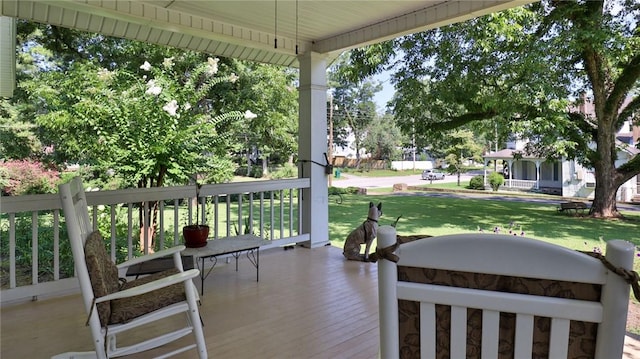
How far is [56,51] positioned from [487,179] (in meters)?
14.0

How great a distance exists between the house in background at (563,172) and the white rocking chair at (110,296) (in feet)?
29.4

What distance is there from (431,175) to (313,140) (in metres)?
12.8

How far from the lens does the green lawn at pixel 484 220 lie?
696 centimetres

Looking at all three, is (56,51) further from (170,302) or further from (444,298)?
(444,298)

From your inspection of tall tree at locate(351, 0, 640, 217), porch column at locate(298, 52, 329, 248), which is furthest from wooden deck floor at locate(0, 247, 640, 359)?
tall tree at locate(351, 0, 640, 217)

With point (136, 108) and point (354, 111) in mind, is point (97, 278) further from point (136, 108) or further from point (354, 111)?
point (354, 111)

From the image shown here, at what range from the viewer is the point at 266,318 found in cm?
270

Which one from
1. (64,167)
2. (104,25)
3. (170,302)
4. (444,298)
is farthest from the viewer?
(64,167)

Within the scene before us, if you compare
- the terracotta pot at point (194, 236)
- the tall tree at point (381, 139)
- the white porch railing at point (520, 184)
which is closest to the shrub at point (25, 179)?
the terracotta pot at point (194, 236)

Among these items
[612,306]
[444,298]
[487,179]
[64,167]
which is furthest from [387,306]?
[487,179]

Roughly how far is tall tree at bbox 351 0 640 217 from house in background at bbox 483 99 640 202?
2.09ft

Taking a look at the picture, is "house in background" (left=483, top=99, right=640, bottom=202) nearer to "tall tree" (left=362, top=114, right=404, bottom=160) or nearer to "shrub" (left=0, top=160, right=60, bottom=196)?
"tall tree" (left=362, top=114, right=404, bottom=160)

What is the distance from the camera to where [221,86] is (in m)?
8.74

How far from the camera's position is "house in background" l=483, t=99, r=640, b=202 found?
940cm
